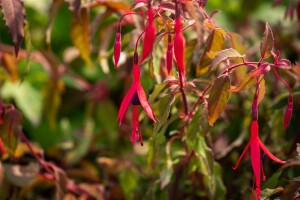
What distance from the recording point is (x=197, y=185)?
1147 millimetres

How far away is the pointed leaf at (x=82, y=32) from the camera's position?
1.15 meters

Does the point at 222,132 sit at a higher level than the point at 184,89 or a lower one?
lower

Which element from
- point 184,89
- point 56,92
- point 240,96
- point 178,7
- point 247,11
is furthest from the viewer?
point 247,11

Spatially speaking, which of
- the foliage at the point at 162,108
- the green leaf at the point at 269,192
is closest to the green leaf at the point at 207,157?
the foliage at the point at 162,108

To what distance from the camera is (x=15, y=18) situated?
0.86 meters

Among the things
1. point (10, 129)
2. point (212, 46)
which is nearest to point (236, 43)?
point (212, 46)

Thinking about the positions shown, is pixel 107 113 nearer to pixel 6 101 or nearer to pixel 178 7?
pixel 6 101

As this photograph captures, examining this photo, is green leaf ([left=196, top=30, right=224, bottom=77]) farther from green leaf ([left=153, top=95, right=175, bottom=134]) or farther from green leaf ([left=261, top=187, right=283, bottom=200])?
green leaf ([left=261, top=187, right=283, bottom=200])

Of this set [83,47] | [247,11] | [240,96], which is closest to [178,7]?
[83,47]

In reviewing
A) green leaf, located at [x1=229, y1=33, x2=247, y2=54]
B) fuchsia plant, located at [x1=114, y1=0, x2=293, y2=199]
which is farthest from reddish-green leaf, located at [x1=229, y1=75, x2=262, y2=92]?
green leaf, located at [x1=229, y1=33, x2=247, y2=54]

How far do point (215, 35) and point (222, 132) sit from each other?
1.40 ft

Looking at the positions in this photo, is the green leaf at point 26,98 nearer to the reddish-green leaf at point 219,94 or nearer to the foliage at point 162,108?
the foliage at point 162,108

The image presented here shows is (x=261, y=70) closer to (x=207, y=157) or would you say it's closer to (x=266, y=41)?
(x=266, y=41)

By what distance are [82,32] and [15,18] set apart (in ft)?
1.01
